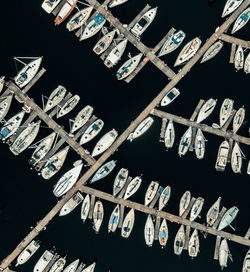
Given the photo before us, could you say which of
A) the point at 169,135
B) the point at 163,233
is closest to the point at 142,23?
the point at 169,135

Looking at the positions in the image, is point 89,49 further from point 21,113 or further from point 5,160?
point 5,160

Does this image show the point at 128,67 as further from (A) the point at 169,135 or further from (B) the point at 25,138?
(B) the point at 25,138

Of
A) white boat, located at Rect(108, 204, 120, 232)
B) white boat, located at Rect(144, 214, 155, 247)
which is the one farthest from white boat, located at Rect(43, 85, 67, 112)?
white boat, located at Rect(144, 214, 155, 247)

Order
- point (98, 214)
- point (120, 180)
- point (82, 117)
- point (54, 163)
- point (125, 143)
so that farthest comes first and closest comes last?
point (98, 214), point (125, 143), point (120, 180), point (54, 163), point (82, 117)

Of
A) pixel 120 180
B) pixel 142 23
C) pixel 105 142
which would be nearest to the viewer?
pixel 142 23

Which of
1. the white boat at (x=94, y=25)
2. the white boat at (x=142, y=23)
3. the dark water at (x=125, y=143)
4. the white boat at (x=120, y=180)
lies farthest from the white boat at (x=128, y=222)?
the white boat at (x=94, y=25)

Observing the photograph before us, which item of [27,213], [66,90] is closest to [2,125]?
[66,90]
